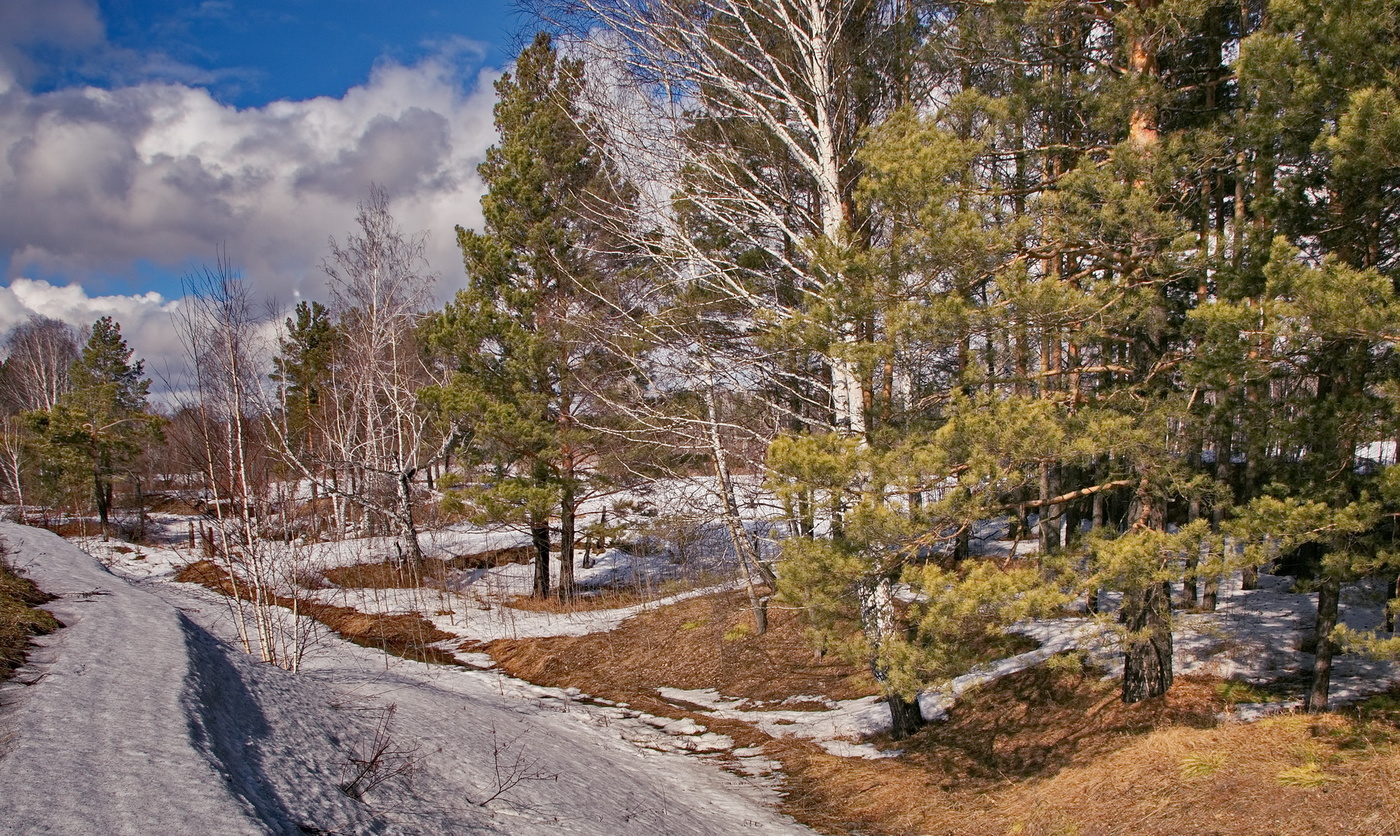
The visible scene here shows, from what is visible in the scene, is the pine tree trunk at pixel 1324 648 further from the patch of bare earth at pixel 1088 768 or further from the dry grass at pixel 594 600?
the dry grass at pixel 594 600

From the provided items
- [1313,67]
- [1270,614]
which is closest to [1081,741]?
[1270,614]

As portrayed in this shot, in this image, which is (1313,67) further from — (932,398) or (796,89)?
(796,89)

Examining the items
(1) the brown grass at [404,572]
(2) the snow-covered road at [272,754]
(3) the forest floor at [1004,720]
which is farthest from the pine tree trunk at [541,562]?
(2) the snow-covered road at [272,754]

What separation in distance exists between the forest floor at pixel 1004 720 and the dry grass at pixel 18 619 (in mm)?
5002

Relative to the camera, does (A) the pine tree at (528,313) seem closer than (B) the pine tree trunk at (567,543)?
Yes

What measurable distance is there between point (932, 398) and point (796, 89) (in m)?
3.97

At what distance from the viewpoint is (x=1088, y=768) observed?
5867 mm

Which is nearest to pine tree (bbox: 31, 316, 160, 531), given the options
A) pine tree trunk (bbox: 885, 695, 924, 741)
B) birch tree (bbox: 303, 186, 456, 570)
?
birch tree (bbox: 303, 186, 456, 570)

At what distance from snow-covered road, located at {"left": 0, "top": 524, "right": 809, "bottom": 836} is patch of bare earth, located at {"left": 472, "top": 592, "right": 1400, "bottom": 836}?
1.01m

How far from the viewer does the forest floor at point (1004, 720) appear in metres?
4.87

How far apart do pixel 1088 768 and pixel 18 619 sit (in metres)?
8.24

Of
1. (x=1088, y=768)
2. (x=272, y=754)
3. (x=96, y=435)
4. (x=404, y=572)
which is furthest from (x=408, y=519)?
(x=1088, y=768)

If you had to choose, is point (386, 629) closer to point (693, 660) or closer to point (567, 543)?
point (567, 543)

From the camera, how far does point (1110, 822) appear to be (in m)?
4.89
